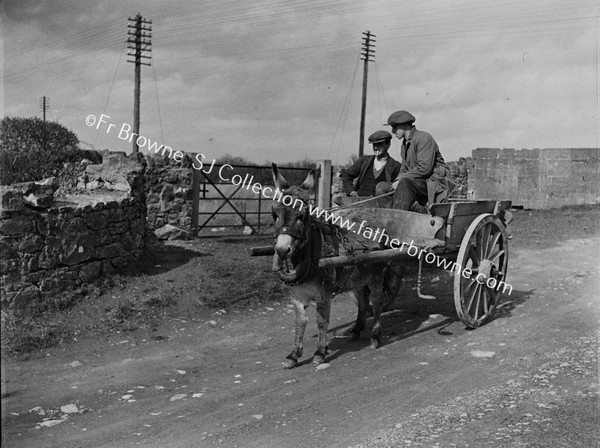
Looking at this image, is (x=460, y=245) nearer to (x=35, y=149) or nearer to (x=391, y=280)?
(x=391, y=280)

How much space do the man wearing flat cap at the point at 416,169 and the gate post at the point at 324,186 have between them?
8.58 m

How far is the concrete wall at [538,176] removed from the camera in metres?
22.1

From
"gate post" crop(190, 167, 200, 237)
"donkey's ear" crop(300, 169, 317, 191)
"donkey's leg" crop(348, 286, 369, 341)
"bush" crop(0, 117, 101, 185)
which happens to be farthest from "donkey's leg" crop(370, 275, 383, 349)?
"gate post" crop(190, 167, 200, 237)

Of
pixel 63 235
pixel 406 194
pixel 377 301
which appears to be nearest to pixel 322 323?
pixel 377 301

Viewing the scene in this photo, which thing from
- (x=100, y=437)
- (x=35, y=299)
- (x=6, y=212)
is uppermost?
(x=6, y=212)

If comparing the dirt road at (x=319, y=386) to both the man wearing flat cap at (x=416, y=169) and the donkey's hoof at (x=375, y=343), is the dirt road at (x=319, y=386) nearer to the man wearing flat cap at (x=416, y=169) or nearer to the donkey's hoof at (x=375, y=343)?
the donkey's hoof at (x=375, y=343)

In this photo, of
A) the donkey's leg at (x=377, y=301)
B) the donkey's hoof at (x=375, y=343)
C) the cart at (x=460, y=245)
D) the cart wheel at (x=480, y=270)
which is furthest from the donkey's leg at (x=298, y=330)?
the cart wheel at (x=480, y=270)

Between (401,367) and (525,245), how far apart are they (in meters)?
8.94

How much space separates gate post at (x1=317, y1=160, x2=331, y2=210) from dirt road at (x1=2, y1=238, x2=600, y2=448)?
8016 millimetres

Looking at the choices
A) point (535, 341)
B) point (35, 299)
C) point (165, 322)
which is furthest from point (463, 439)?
point (35, 299)

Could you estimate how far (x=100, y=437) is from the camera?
14.5 feet

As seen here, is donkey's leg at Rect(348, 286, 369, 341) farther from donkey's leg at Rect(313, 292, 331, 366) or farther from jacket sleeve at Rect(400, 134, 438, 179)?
jacket sleeve at Rect(400, 134, 438, 179)

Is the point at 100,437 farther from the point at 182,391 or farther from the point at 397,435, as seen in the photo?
the point at 397,435

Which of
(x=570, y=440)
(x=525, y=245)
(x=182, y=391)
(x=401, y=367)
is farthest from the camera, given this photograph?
(x=525, y=245)
